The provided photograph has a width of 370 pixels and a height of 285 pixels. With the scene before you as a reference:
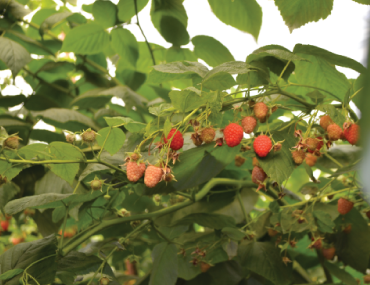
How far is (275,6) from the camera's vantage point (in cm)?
36

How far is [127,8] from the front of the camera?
63 cm

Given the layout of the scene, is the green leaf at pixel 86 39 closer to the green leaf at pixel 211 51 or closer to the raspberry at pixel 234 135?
the green leaf at pixel 211 51

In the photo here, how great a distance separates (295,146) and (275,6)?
0.53 ft

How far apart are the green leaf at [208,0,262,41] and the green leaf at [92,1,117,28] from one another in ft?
0.76

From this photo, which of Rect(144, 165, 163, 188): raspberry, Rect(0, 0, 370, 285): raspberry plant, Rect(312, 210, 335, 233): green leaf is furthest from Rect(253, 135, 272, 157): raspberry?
Rect(312, 210, 335, 233): green leaf

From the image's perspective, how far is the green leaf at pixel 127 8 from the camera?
2.04 ft

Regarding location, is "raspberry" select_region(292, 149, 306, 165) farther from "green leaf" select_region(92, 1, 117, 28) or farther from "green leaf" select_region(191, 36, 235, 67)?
"green leaf" select_region(92, 1, 117, 28)

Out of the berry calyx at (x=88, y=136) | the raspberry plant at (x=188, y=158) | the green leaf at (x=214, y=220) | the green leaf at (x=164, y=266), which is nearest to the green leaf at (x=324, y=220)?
the raspberry plant at (x=188, y=158)

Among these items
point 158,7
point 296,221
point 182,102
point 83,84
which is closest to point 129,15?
point 158,7

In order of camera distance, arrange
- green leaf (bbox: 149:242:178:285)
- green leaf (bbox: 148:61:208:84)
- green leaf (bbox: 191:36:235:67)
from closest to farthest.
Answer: green leaf (bbox: 148:61:208:84), green leaf (bbox: 149:242:178:285), green leaf (bbox: 191:36:235:67)

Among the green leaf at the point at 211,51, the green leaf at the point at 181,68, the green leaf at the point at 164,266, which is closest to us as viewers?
the green leaf at the point at 181,68

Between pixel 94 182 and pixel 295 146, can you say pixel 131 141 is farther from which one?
pixel 295 146

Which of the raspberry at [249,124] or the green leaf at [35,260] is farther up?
the raspberry at [249,124]

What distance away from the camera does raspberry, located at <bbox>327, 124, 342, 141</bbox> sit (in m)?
0.34
